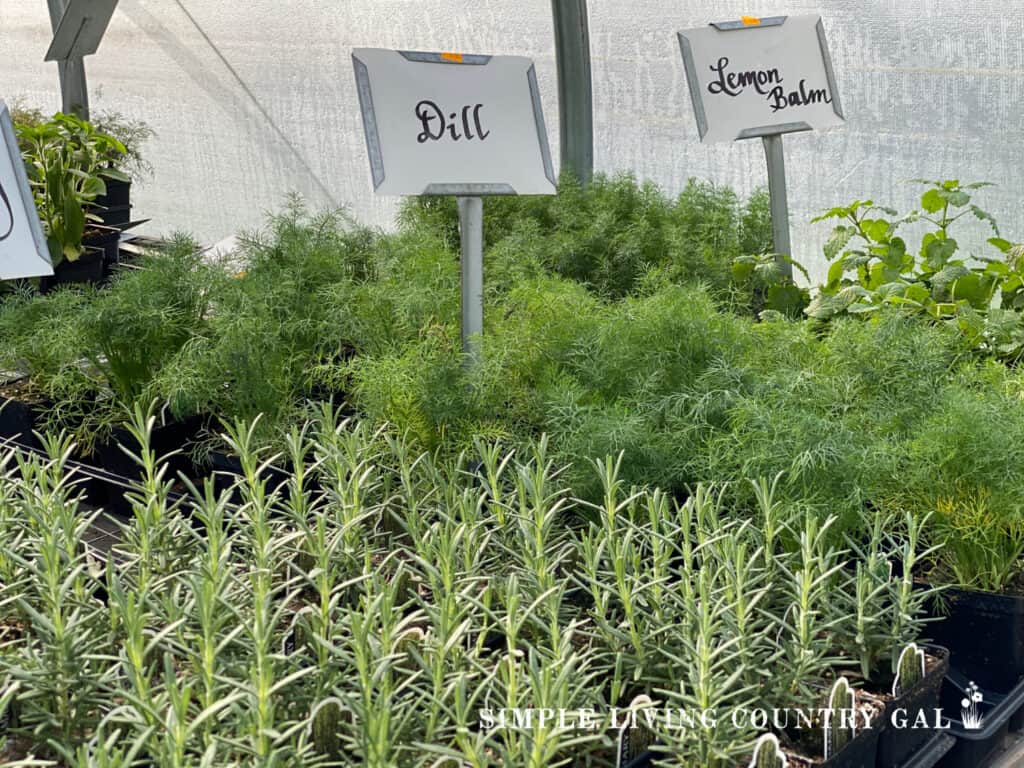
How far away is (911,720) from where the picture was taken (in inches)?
57.0

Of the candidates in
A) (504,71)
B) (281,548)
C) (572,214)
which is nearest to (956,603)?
(281,548)

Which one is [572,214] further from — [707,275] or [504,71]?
[504,71]

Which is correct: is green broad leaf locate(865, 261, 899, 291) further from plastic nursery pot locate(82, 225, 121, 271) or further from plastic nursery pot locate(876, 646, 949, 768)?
plastic nursery pot locate(82, 225, 121, 271)

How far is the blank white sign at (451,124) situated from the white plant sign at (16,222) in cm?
61

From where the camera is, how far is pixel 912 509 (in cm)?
180

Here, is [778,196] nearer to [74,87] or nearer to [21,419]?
[21,419]

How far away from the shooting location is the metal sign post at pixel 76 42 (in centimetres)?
440

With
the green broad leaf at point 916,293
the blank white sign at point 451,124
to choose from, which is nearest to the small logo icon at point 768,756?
the blank white sign at point 451,124

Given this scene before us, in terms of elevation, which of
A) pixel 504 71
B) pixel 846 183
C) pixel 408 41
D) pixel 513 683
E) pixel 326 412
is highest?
pixel 408 41

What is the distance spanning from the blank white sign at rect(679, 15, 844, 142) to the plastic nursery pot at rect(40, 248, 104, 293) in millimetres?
2021

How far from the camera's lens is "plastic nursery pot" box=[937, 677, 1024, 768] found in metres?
1.51

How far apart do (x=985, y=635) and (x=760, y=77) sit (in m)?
1.59

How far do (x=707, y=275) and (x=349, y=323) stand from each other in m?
0.92

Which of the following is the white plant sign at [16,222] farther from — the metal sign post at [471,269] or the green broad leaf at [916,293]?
the green broad leaf at [916,293]
